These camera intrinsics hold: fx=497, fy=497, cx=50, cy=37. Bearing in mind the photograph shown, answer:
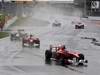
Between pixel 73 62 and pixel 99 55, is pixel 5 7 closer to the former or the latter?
pixel 99 55

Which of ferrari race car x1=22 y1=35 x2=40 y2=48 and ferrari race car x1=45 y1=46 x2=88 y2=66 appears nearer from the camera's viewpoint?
ferrari race car x1=45 y1=46 x2=88 y2=66

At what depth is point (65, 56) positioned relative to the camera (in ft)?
91.6

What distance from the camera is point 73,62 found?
27141mm

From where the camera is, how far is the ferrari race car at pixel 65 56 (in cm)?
2725

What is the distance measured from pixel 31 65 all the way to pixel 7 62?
2.27 m

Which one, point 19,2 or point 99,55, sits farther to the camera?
point 19,2

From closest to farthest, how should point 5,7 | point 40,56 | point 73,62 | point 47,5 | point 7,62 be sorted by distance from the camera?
point 73,62
point 7,62
point 40,56
point 5,7
point 47,5

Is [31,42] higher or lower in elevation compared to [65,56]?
lower

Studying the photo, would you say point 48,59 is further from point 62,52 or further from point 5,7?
point 5,7

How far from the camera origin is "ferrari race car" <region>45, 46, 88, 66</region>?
27250mm

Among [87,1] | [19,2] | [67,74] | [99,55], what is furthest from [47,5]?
[67,74]

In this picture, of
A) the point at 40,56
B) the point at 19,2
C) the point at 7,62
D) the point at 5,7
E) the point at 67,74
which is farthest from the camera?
the point at 19,2

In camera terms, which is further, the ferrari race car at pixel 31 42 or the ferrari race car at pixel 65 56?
the ferrari race car at pixel 31 42

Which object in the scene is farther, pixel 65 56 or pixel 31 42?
pixel 31 42
